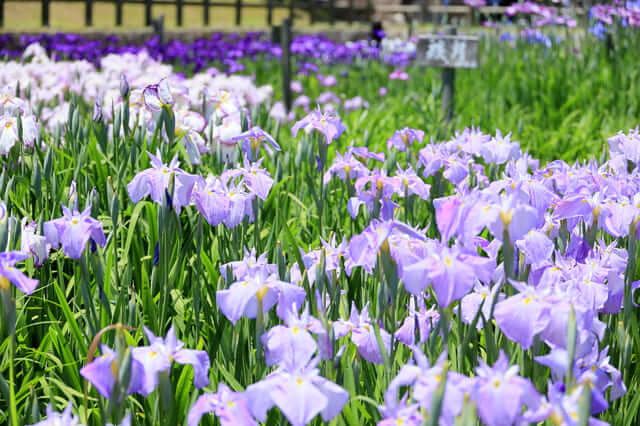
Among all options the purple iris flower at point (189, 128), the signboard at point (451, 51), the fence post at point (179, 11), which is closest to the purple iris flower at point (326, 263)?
the purple iris flower at point (189, 128)

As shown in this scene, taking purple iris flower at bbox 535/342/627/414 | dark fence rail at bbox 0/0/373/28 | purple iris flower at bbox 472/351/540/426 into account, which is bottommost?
purple iris flower at bbox 535/342/627/414

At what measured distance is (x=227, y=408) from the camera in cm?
102

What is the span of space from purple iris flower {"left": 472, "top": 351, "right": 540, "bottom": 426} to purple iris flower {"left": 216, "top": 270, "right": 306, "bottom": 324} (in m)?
0.43

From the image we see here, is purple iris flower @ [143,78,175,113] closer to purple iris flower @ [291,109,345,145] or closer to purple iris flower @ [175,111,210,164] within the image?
purple iris flower @ [175,111,210,164]

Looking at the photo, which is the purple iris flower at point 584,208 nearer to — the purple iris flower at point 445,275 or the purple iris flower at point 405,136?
the purple iris flower at point 445,275

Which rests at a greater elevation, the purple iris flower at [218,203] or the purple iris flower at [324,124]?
the purple iris flower at [324,124]

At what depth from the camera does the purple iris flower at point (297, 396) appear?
100 centimetres

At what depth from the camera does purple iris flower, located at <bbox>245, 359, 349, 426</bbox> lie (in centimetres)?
100

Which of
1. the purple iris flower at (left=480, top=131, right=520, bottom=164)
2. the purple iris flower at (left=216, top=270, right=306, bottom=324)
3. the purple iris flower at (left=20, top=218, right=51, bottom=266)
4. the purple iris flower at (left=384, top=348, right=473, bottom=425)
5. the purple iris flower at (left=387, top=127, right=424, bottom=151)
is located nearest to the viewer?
the purple iris flower at (left=384, top=348, right=473, bottom=425)

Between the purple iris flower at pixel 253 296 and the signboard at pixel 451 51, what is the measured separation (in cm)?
356

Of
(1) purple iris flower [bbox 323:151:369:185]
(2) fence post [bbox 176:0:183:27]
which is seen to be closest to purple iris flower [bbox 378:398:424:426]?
(1) purple iris flower [bbox 323:151:369:185]

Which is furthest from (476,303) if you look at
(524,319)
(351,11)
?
(351,11)

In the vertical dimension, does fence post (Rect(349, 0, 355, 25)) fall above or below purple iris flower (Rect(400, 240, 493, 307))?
above

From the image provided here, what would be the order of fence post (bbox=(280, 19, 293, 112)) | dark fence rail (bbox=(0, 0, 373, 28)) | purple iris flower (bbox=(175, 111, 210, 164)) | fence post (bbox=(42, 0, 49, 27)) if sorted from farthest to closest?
dark fence rail (bbox=(0, 0, 373, 28))
fence post (bbox=(42, 0, 49, 27))
fence post (bbox=(280, 19, 293, 112))
purple iris flower (bbox=(175, 111, 210, 164))
